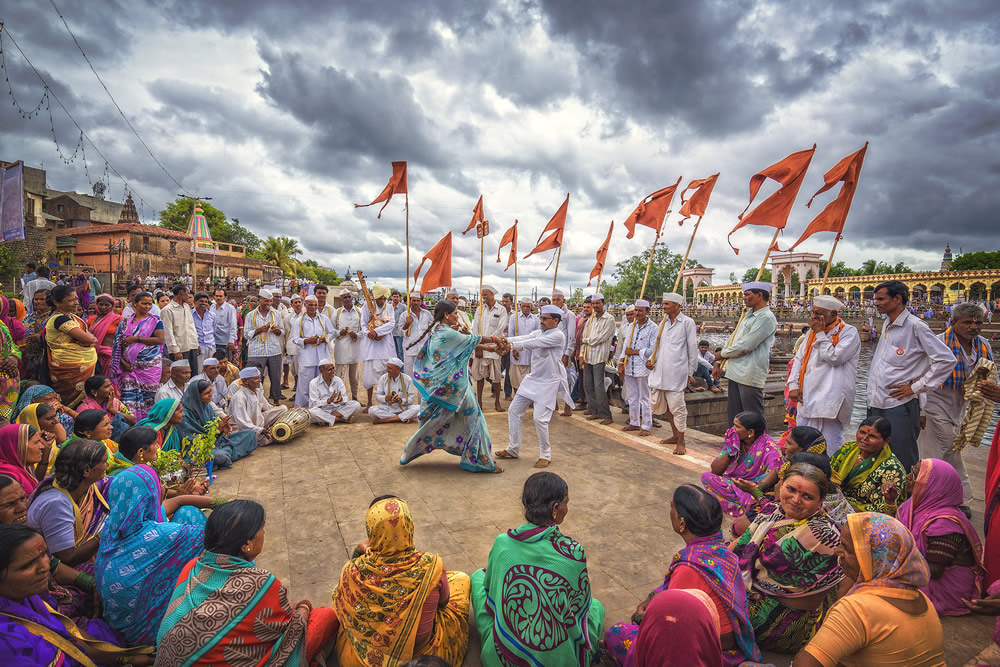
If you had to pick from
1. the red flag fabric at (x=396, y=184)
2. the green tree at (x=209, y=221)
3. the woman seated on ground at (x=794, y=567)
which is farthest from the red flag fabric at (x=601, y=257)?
the green tree at (x=209, y=221)

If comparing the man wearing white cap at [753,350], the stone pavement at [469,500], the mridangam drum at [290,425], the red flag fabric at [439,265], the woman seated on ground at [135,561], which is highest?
the red flag fabric at [439,265]

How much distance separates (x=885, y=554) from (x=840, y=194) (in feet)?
16.8

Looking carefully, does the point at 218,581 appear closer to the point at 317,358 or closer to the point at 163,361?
the point at 163,361

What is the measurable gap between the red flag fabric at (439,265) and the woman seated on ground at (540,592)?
5.57 meters

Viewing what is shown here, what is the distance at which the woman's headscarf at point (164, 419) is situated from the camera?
176 inches

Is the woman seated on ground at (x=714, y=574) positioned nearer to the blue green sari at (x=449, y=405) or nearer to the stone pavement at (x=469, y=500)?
the stone pavement at (x=469, y=500)

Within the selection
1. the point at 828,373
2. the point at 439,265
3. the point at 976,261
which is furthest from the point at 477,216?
the point at 976,261

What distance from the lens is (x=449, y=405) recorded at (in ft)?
16.9

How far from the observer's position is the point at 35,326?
6.26 metres

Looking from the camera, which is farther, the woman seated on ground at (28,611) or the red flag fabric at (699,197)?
the red flag fabric at (699,197)

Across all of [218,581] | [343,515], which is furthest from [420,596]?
[343,515]

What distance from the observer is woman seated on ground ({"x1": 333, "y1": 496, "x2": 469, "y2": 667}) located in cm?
213

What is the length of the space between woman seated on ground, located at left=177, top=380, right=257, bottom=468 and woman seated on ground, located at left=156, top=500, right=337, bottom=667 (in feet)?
10.8

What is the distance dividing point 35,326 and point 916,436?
10013 millimetres
